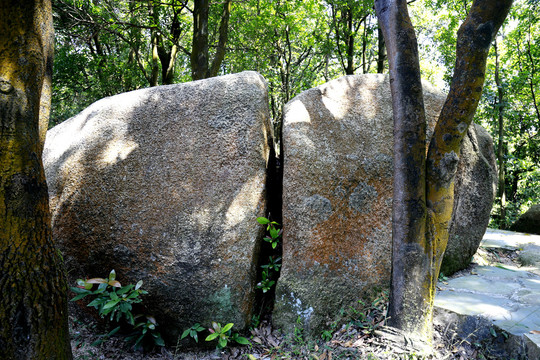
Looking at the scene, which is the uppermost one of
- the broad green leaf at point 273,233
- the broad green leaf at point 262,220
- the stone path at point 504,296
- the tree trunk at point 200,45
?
the tree trunk at point 200,45

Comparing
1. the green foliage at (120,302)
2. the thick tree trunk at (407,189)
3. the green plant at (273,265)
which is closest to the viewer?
the thick tree trunk at (407,189)

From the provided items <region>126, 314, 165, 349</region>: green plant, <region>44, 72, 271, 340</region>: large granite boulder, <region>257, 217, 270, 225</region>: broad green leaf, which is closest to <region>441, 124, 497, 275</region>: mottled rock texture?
<region>257, 217, 270, 225</region>: broad green leaf

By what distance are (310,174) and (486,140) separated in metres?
2.69

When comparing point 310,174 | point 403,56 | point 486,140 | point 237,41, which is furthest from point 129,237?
point 237,41

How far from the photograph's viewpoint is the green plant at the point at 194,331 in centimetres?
298

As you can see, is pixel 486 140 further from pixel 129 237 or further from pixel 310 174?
pixel 129 237

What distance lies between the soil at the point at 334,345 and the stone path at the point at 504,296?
21 cm

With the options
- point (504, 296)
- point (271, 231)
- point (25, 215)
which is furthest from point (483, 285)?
point (25, 215)

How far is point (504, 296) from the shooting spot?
3.47 metres

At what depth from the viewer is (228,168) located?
3.52 metres

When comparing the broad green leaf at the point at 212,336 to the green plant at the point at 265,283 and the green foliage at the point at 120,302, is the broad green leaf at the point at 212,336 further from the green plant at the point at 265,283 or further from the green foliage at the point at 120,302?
the green plant at the point at 265,283

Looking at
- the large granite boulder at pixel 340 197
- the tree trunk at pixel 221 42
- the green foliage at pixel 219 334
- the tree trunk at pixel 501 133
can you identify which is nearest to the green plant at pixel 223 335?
the green foliage at pixel 219 334

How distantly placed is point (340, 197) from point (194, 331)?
193 centimetres

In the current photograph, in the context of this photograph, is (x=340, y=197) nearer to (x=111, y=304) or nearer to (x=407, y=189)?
(x=407, y=189)
